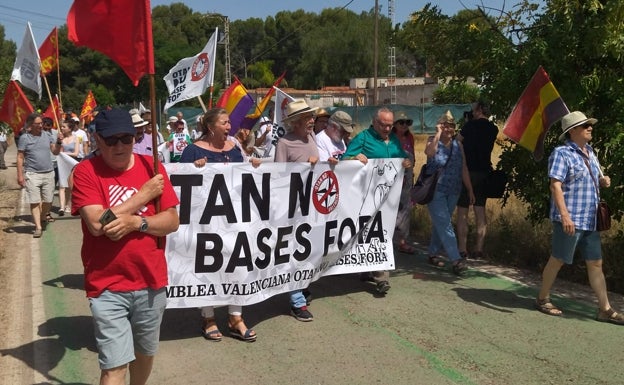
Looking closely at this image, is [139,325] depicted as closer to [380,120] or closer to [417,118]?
[380,120]

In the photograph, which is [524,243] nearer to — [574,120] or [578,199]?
[578,199]

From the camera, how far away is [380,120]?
6391 millimetres

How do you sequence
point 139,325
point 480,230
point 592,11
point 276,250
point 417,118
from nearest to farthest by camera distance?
point 139,325
point 276,250
point 592,11
point 480,230
point 417,118

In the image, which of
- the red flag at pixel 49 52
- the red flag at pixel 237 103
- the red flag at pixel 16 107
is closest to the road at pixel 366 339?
the red flag at pixel 16 107

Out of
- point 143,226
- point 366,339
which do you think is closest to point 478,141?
point 366,339

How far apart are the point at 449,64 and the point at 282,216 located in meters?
3.57

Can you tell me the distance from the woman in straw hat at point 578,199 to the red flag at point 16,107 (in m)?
7.55

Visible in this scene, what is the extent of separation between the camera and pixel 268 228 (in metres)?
5.44

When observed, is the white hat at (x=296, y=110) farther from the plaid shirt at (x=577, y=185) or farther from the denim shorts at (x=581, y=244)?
the denim shorts at (x=581, y=244)

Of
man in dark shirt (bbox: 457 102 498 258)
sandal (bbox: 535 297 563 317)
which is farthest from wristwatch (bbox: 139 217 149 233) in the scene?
man in dark shirt (bbox: 457 102 498 258)

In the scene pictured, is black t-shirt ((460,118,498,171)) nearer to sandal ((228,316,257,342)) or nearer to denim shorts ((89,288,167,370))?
sandal ((228,316,257,342))

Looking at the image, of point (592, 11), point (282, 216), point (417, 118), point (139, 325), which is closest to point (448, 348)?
point (282, 216)

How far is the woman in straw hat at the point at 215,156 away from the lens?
201 inches

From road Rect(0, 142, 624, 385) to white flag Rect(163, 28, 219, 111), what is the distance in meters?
4.89
